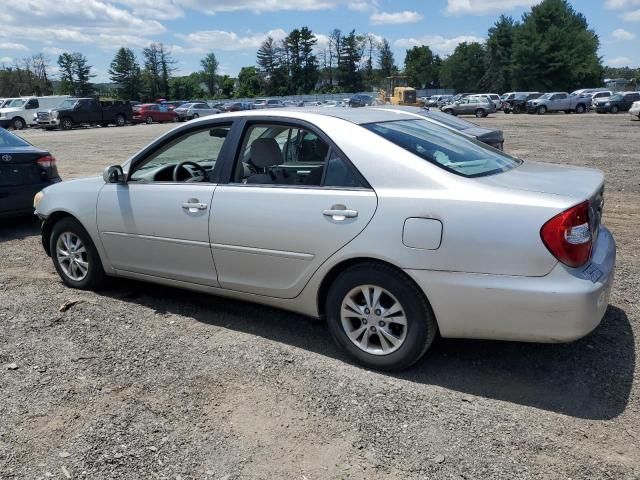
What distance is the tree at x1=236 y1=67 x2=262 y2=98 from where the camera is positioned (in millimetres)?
119562

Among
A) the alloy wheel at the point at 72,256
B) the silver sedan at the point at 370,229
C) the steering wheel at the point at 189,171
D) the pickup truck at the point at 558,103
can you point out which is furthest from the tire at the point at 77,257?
the pickup truck at the point at 558,103

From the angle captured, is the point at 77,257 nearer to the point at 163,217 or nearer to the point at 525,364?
the point at 163,217

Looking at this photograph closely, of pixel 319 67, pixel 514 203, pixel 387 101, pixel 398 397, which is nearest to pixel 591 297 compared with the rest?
pixel 514 203

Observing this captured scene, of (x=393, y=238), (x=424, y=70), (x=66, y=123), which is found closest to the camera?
(x=393, y=238)

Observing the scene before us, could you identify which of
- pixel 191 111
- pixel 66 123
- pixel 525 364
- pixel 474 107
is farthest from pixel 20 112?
pixel 525 364

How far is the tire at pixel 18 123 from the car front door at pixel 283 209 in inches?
1608

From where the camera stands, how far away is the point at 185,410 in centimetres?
346

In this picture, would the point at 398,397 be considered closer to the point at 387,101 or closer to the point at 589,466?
the point at 589,466

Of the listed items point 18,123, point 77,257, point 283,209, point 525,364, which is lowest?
point 18,123

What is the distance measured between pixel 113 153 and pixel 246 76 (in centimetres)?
11138

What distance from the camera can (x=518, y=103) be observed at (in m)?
51.9

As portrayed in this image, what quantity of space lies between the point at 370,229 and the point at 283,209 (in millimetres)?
679

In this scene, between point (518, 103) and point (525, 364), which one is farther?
point (518, 103)

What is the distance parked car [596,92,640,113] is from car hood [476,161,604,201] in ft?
149
